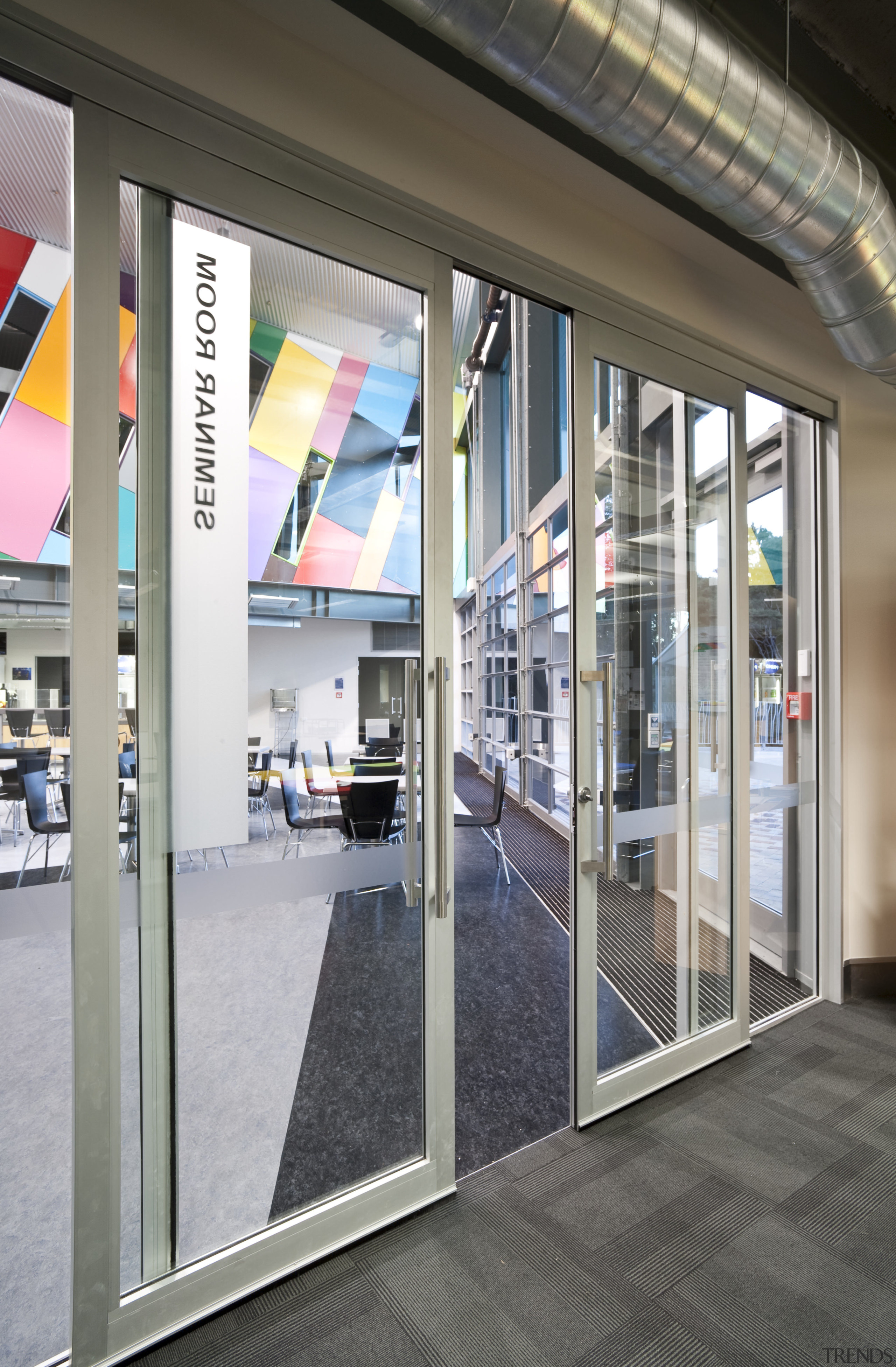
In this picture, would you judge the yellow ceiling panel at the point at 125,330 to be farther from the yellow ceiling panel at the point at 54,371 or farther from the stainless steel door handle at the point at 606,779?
the stainless steel door handle at the point at 606,779

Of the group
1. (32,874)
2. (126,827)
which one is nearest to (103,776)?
(126,827)

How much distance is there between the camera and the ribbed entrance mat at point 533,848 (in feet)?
16.3

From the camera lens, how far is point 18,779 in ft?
4.90

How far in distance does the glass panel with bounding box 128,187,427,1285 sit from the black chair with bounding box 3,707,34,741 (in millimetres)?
216

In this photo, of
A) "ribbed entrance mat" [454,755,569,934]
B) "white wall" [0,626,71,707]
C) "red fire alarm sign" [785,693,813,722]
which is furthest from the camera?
"ribbed entrance mat" [454,755,569,934]

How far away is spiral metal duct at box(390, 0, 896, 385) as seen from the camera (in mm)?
1458

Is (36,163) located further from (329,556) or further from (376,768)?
(376,768)

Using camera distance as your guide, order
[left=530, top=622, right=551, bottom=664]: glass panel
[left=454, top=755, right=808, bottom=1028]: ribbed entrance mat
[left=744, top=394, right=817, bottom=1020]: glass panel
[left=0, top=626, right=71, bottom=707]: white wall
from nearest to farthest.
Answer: [left=0, top=626, right=71, bottom=707]: white wall, [left=454, top=755, right=808, bottom=1028]: ribbed entrance mat, [left=744, top=394, right=817, bottom=1020]: glass panel, [left=530, top=622, right=551, bottom=664]: glass panel

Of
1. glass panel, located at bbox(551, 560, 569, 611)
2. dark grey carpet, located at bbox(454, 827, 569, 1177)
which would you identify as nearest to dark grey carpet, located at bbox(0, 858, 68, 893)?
dark grey carpet, located at bbox(454, 827, 569, 1177)

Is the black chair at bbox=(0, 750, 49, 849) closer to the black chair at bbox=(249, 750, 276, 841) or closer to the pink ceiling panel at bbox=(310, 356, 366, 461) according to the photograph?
the black chair at bbox=(249, 750, 276, 841)

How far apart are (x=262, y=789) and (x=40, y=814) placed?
50 centimetres

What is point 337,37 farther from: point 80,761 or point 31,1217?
point 31,1217

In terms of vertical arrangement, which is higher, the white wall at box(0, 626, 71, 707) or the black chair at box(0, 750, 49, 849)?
the white wall at box(0, 626, 71, 707)

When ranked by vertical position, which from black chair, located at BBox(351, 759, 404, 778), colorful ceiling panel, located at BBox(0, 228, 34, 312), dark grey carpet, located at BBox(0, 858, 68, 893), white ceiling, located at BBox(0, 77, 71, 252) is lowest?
dark grey carpet, located at BBox(0, 858, 68, 893)
